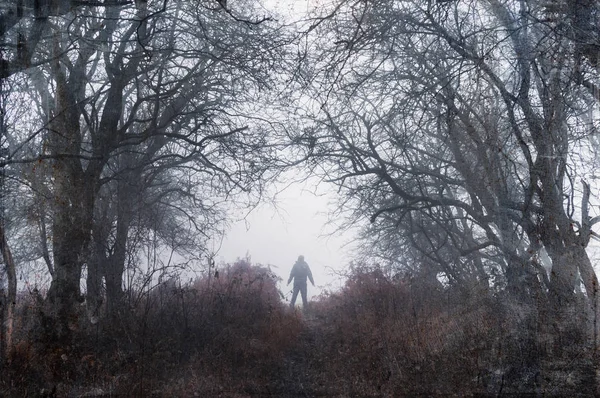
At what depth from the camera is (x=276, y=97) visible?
9438 mm

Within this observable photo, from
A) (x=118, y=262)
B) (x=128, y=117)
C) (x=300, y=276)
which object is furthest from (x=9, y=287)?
(x=300, y=276)

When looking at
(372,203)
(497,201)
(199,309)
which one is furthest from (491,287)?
(199,309)

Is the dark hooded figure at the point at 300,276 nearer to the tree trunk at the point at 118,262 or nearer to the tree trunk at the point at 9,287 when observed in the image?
the tree trunk at the point at 118,262

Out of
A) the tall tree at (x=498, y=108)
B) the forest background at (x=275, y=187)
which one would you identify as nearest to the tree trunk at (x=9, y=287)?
the forest background at (x=275, y=187)

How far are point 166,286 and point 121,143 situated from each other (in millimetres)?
2589

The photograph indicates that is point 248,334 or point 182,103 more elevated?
point 182,103

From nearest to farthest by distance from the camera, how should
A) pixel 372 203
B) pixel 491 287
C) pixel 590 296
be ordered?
pixel 590 296 < pixel 491 287 < pixel 372 203

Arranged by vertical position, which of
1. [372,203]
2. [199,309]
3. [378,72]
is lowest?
[199,309]

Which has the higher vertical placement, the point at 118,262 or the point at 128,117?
the point at 128,117

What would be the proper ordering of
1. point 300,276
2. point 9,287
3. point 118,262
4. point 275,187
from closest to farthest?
point 9,287
point 118,262
point 275,187
point 300,276

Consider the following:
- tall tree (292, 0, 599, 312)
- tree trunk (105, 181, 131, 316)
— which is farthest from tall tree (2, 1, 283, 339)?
tall tree (292, 0, 599, 312)

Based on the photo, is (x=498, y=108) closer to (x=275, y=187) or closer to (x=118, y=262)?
(x=275, y=187)

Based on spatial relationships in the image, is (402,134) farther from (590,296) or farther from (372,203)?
(590,296)

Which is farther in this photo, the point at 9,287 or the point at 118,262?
the point at 118,262
